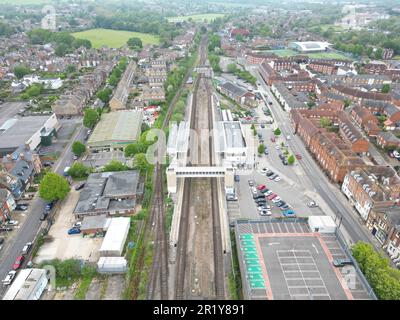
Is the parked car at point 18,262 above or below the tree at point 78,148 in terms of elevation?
below

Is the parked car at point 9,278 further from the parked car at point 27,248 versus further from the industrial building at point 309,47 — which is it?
the industrial building at point 309,47

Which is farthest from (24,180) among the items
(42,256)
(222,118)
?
(222,118)

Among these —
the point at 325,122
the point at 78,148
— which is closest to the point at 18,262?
the point at 78,148

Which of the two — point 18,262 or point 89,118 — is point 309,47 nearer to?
point 89,118

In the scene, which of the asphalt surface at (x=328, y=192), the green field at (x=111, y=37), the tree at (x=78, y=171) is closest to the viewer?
the asphalt surface at (x=328, y=192)

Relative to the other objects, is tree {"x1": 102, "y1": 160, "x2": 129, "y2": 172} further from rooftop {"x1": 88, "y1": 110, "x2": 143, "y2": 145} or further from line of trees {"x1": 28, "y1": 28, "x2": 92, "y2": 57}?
line of trees {"x1": 28, "y1": 28, "x2": 92, "y2": 57}

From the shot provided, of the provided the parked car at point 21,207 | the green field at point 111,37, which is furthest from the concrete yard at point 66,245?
the green field at point 111,37

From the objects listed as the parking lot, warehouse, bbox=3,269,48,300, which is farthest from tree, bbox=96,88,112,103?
the parking lot

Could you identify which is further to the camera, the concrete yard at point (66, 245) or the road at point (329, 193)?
the road at point (329, 193)
